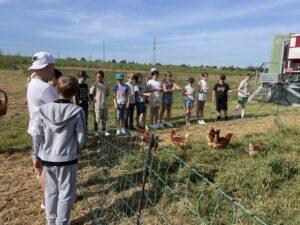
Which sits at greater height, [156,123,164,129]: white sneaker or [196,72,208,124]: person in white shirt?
[196,72,208,124]: person in white shirt

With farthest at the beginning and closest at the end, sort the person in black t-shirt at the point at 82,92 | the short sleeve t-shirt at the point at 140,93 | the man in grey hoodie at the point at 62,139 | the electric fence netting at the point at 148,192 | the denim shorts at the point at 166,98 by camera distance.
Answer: the denim shorts at the point at 166,98, the short sleeve t-shirt at the point at 140,93, the person in black t-shirt at the point at 82,92, the electric fence netting at the point at 148,192, the man in grey hoodie at the point at 62,139

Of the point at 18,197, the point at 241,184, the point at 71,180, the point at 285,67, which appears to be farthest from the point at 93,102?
the point at 285,67

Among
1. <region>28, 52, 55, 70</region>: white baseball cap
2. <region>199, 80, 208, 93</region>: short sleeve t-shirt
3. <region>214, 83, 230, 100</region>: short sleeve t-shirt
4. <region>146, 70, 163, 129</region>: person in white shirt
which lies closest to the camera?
<region>28, 52, 55, 70</region>: white baseball cap

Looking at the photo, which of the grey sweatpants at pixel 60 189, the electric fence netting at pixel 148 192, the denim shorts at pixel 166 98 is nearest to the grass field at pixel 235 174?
the electric fence netting at pixel 148 192

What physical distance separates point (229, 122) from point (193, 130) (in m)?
1.54

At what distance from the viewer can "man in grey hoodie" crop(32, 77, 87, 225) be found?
10.7 ft

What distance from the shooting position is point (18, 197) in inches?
187

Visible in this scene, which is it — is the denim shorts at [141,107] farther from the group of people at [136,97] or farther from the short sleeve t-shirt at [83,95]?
the short sleeve t-shirt at [83,95]

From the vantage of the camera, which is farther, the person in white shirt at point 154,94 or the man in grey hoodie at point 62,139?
the person in white shirt at point 154,94

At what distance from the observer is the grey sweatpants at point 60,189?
3350 mm

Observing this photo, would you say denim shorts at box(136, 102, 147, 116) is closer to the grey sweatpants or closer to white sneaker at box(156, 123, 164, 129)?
white sneaker at box(156, 123, 164, 129)

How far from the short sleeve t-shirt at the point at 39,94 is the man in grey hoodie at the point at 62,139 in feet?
0.91

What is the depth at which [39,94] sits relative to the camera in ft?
12.1

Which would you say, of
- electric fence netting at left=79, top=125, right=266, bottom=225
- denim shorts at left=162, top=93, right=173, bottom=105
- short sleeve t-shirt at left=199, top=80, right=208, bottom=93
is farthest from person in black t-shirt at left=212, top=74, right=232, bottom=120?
electric fence netting at left=79, top=125, right=266, bottom=225
